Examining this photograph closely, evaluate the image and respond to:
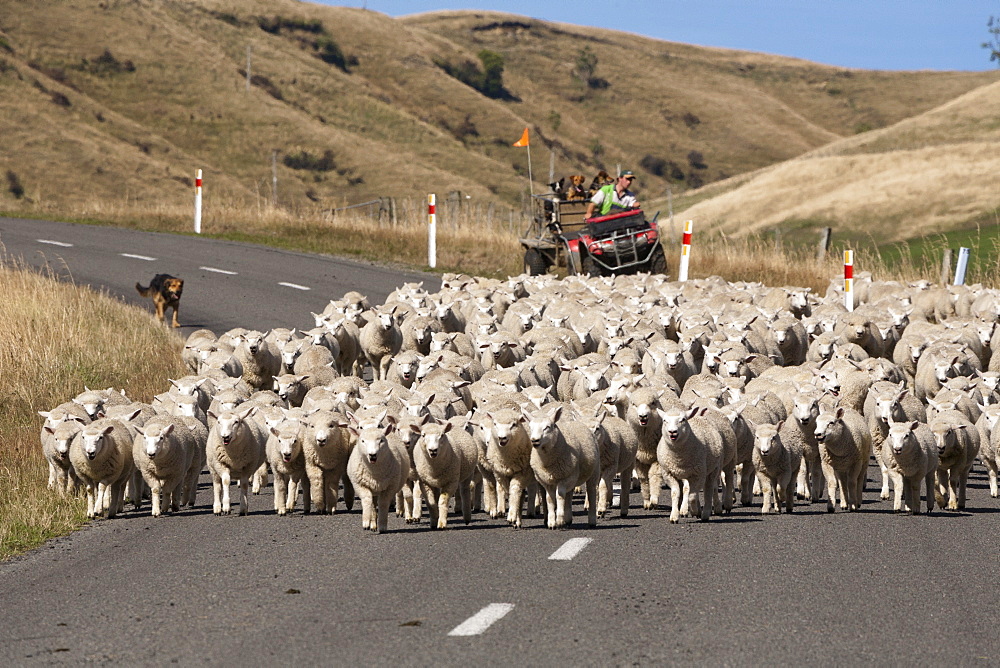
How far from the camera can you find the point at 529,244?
31.3 meters

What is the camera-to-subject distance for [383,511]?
39.0 feet

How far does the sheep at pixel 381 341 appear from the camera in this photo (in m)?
19.9

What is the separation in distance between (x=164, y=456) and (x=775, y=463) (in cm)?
540

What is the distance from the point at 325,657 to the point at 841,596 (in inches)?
138

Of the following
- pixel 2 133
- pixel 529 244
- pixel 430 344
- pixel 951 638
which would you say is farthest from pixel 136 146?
pixel 951 638

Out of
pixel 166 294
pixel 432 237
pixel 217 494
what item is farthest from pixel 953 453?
pixel 432 237

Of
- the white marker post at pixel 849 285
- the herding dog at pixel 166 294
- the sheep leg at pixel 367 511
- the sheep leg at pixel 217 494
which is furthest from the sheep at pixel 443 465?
the white marker post at pixel 849 285

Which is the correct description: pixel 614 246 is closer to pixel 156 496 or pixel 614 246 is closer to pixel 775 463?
pixel 775 463

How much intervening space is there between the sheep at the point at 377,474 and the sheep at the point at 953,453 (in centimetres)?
487

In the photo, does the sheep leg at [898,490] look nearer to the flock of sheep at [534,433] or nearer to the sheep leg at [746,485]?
the flock of sheep at [534,433]

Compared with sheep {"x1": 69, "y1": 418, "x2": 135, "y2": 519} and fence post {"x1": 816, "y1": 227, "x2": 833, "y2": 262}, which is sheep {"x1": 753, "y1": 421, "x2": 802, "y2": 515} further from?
fence post {"x1": 816, "y1": 227, "x2": 833, "y2": 262}

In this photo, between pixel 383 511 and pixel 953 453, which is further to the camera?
pixel 953 453

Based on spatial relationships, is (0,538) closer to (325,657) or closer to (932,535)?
(325,657)

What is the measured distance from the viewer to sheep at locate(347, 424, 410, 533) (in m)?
11.8
